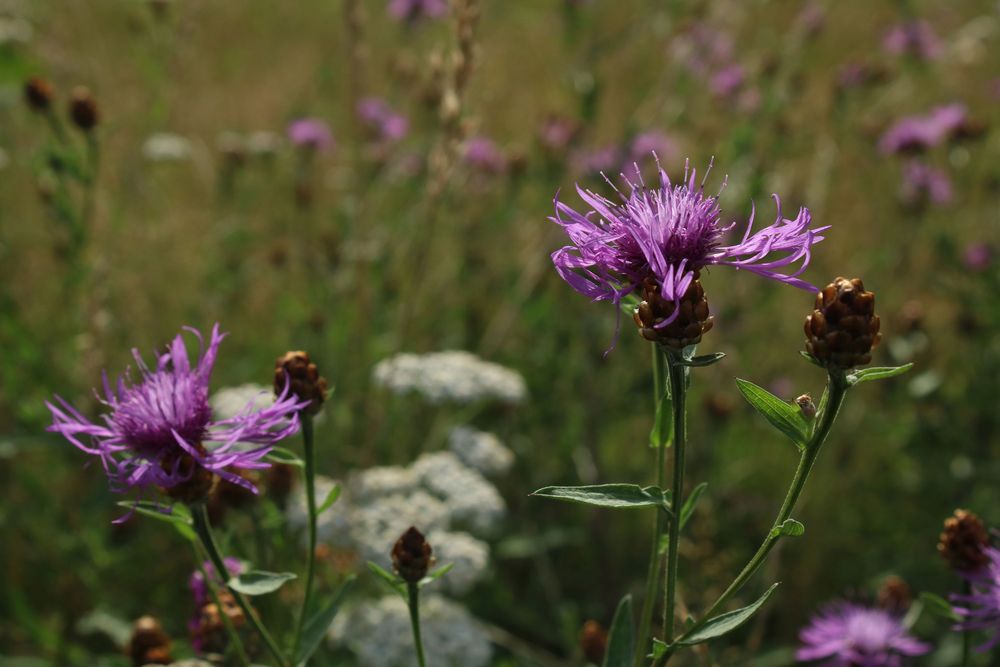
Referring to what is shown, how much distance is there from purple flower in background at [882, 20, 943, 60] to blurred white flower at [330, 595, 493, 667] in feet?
11.3

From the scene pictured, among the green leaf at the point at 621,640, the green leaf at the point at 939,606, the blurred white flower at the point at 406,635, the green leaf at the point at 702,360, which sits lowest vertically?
the blurred white flower at the point at 406,635

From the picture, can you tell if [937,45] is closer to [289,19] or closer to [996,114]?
[996,114]

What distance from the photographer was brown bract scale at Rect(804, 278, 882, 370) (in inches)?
46.5

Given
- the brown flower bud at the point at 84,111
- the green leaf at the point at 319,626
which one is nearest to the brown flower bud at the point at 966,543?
the green leaf at the point at 319,626

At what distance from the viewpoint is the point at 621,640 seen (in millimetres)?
1442

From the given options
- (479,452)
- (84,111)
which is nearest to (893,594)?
(479,452)

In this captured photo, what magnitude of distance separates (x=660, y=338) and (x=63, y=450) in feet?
7.63

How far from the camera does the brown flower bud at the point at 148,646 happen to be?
5.51 ft

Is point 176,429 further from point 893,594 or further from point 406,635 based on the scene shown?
point 893,594

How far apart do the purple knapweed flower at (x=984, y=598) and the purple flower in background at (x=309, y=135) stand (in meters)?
3.42

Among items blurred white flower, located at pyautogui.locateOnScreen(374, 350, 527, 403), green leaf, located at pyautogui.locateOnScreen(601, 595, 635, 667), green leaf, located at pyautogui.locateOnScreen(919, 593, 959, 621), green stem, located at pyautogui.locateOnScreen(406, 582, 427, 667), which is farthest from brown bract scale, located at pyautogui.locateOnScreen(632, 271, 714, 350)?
blurred white flower, located at pyautogui.locateOnScreen(374, 350, 527, 403)

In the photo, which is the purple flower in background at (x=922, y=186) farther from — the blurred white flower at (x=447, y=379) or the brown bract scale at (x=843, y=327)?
the brown bract scale at (x=843, y=327)

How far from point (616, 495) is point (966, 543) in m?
0.79

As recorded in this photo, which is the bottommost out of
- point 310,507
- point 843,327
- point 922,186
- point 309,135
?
point 310,507
